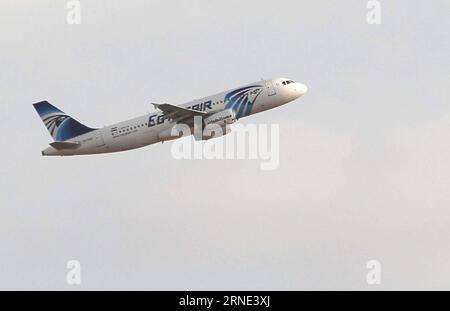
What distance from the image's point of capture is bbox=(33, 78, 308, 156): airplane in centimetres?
11850

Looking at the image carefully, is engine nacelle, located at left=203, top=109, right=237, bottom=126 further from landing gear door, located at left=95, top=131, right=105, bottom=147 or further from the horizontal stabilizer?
the horizontal stabilizer

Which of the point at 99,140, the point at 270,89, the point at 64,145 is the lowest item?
the point at 64,145

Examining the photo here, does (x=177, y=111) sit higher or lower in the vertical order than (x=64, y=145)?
higher

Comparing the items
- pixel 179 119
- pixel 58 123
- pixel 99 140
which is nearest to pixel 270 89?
pixel 179 119

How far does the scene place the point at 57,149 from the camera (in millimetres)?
120562

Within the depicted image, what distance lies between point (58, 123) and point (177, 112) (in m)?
16.4

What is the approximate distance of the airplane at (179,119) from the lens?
118 meters

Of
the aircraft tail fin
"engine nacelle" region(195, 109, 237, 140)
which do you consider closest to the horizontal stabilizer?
the aircraft tail fin

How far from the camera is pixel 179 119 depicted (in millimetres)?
119000

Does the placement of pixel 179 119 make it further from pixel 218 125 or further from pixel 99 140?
pixel 99 140

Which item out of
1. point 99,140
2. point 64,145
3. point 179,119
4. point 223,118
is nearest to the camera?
point 223,118

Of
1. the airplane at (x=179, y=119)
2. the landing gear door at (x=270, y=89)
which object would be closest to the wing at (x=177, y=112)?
the airplane at (x=179, y=119)
